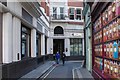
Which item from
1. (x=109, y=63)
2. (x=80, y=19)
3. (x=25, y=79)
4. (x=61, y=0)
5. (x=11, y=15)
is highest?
(x=61, y=0)

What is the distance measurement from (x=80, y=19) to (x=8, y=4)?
32.7 metres

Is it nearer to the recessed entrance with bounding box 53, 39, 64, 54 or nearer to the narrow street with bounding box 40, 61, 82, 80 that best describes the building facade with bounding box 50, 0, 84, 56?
the recessed entrance with bounding box 53, 39, 64, 54

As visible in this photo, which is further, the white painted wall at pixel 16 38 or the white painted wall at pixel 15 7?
the white painted wall at pixel 16 38

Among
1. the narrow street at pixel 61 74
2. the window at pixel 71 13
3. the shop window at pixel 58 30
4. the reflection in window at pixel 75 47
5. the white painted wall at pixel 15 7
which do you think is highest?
the window at pixel 71 13

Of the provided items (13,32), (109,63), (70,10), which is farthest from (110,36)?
(70,10)

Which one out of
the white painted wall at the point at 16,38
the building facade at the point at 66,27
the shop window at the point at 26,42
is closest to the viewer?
the white painted wall at the point at 16,38

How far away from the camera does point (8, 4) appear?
41.5 ft

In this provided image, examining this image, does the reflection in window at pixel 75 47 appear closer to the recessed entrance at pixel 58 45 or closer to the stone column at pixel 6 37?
the recessed entrance at pixel 58 45

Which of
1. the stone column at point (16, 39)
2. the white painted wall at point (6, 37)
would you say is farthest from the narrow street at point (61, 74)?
the white painted wall at point (6, 37)

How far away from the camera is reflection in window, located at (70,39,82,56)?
43.6 m

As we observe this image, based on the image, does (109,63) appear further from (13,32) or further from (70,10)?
(70,10)

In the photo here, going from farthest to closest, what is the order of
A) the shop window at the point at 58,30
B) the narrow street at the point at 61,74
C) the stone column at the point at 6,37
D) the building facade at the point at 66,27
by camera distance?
the shop window at the point at 58,30 → the building facade at the point at 66,27 → the narrow street at the point at 61,74 → the stone column at the point at 6,37

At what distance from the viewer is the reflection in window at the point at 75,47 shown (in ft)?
143

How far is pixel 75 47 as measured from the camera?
43.7 meters
